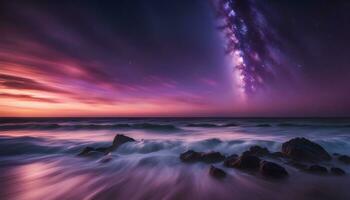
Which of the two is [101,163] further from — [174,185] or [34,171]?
[174,185]

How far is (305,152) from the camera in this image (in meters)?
8.42

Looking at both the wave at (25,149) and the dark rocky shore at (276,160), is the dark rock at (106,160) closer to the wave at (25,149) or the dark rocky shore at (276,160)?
the dark rocky shore at (276,160)

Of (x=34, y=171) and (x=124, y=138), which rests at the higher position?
(x=124, y=138)

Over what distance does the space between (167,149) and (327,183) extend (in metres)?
7.34

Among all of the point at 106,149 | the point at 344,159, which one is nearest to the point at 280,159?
the point at 344,159

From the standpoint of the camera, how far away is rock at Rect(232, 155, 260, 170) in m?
7.17

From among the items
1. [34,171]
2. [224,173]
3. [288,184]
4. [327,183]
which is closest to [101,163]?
[34,171]

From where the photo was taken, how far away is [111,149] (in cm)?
1145

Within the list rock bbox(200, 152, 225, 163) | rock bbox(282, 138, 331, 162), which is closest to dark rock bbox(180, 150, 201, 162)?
rock bbox(200, 152, 225, 163)

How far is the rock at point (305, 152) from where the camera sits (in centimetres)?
833

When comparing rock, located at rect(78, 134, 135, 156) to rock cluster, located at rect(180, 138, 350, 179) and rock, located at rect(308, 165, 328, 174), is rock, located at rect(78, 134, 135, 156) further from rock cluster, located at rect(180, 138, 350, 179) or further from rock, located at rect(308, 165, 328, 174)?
rock, located at rect(308, 165, 328, 174)

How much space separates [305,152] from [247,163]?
261 centimetres

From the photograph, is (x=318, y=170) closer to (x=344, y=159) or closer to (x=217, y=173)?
(x=344, y=159)

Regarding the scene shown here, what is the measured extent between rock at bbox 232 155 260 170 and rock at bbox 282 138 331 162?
6.85 feet
